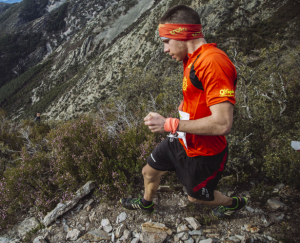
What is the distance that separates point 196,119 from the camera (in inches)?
57.0

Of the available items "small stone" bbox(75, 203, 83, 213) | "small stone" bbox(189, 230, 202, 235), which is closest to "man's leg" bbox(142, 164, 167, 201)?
"small stone" bbox(189, 230, 202, 235)

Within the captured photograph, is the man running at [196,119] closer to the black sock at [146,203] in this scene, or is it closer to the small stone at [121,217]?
the black sock at [146,203]

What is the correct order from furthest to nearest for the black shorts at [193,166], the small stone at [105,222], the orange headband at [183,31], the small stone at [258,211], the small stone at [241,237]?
the small stone at [105,222]
the small stone at [258,211]
the small stone at [241,237]
the black shorts at [193,166]
the orange headband at [183,31]

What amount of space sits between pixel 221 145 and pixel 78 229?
2.17 meters

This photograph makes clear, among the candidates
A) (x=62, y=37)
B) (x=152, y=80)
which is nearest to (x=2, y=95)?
(x=62, y=37)

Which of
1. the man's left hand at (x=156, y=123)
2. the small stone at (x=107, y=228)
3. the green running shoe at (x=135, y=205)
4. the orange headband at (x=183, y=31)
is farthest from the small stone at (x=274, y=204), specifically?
the orange headband at (x=183, y=31)

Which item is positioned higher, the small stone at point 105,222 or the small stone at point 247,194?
the small stone at point 105,222

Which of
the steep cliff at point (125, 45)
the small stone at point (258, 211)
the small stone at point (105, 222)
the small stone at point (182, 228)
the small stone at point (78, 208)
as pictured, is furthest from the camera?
the steep cliff at point (125, 45)

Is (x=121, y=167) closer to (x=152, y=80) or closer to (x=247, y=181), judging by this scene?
(x=247, y=181)

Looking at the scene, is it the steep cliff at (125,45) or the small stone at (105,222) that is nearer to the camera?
the small stone at (105,222)

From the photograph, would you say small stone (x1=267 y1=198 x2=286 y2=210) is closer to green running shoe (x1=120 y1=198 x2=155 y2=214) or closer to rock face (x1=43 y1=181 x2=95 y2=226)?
green running shoe (x1=120 y1=198 x2=155 y2=214)

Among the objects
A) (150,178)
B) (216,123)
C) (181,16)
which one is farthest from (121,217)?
(181,16)

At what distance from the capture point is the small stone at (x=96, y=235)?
213 centimetres

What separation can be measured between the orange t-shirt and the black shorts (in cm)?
8
